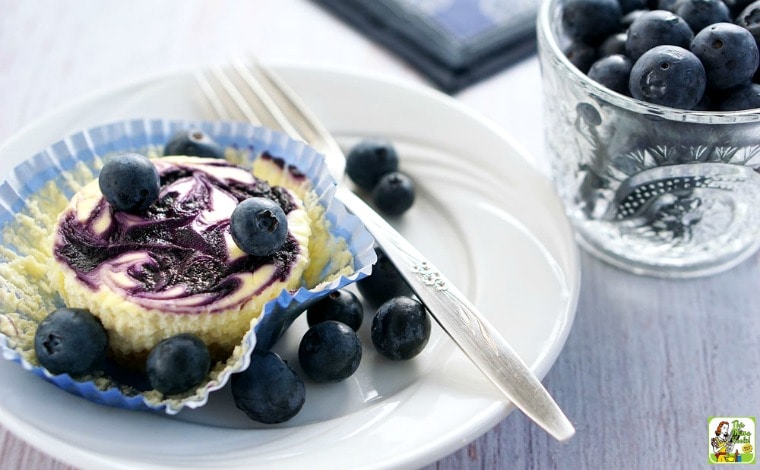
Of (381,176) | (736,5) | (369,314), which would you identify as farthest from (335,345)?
(736,5)

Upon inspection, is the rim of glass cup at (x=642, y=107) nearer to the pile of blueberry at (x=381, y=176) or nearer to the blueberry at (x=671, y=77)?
the blueberry at (x=671, y=77)

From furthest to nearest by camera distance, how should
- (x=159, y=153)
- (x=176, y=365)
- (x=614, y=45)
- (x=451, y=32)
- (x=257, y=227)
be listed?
(x=451, y=32), (x=159, y=153), (x=614, y=45), (x=257, y=227), (x=176, y=365)

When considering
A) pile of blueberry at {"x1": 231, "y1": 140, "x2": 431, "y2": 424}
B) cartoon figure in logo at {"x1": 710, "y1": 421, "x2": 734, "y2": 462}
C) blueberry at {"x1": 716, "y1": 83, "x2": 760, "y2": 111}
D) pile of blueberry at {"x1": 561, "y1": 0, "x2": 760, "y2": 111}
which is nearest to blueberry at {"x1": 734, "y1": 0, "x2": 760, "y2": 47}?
pile of blueberry at {"x1": 561, "y1": 0, "x2": 760, "y2": 111}

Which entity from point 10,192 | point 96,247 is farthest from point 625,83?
point 10,192

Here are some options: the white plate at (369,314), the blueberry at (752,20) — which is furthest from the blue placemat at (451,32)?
the blueberry at (752,20)

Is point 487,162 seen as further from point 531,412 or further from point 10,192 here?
point 10,192

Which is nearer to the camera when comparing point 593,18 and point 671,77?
point 671,77

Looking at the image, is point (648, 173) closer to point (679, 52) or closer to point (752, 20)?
point (679, 52)
